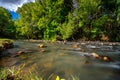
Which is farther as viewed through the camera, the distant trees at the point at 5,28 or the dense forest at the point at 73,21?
the distant trees at the point at 5,28

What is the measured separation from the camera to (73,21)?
37812mm

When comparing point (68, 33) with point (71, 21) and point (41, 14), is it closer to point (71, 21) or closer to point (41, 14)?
point (71, 21)

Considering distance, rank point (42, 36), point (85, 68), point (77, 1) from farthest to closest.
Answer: point (42, 36)
point (77, 1)
point (85, 68)

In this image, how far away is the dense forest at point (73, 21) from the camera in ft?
124

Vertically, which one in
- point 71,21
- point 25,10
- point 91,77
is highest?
point 25,10

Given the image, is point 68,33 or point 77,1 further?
point 77,1

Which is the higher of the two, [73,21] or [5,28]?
[73,21]

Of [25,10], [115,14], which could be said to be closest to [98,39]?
[115,14]

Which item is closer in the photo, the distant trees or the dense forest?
the dense forest

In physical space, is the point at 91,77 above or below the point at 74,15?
below

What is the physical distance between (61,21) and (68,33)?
5474mm

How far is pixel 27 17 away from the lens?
153 feet

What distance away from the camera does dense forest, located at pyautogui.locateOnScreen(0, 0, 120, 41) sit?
124ft

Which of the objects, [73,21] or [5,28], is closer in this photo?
[73,21]
